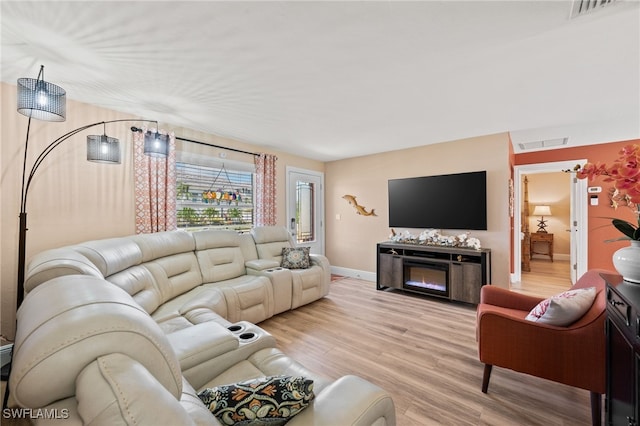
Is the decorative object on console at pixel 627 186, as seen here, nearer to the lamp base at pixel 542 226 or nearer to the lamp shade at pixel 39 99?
the lamp shade at pixel 39 99

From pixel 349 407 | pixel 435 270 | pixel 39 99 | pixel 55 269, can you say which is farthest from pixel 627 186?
pixel 39 99

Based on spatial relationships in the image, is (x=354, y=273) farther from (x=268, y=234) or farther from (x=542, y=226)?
(x=542, y=226)

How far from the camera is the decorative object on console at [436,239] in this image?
3697mm

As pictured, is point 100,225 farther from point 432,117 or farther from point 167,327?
point 432,117

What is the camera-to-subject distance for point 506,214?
3.58m

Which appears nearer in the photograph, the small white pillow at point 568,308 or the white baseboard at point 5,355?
the small white pillow at point 568,308

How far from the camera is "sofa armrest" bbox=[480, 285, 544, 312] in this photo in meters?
2.13

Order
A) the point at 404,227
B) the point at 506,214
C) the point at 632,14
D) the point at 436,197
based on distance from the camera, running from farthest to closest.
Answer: the point at 404,227 → the point at 436,197 → the point at 506,214 → the point at 632,14

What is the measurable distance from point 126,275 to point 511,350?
298 centimetres

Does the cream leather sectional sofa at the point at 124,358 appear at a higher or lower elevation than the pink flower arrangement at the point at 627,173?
lower

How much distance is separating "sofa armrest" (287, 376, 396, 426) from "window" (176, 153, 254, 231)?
3221mm

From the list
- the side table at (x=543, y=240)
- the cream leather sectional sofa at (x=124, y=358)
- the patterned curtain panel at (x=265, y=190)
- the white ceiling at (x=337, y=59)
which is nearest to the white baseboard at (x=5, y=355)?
the cream leather sectional sofa at (x=124, y=358)

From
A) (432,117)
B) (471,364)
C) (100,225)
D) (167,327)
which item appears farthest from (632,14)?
(100,225)

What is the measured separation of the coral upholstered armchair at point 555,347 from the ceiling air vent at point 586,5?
66.3 inches
